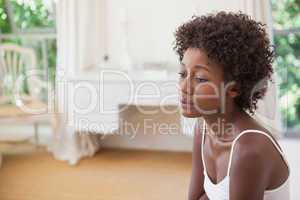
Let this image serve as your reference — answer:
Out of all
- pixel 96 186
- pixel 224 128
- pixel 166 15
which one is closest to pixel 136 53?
pixel 166 15

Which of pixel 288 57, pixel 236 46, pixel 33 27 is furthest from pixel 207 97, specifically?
pixel 33 27

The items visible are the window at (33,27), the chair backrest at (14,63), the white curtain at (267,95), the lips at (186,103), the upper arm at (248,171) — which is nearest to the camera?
the upper arm at (248,171)

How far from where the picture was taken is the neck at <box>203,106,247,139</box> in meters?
0.94

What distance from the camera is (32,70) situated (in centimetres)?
343

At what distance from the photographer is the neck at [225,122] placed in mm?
938

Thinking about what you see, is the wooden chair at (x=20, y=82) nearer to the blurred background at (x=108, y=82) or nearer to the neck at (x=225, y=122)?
the blurred background at (x=108, y=82)

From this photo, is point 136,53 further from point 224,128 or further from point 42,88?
point 224,128

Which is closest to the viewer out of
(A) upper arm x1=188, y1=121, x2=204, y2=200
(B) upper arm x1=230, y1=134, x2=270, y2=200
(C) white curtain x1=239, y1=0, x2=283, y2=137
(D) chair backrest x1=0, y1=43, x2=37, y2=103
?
(B) upper arm x1=230, y1=134, x2=270, y2=200

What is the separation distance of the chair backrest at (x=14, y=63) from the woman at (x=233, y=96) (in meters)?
2.71

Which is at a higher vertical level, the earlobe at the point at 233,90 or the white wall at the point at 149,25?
the white wall at the point at 149,25

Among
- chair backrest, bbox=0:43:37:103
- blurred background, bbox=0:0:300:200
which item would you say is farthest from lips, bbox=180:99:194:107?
chair backrest, bbox=0:43:37:103

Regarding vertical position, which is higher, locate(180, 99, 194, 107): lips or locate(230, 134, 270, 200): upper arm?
locate(180, 99, 194, 107): lips

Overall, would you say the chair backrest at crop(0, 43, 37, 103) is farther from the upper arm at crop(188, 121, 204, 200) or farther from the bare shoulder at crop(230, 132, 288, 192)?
the bare shoulder at crop(230, 132, 288, 192)

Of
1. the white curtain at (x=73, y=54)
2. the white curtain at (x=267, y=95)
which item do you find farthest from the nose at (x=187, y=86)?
the white curtain at (x=73, y=54)
